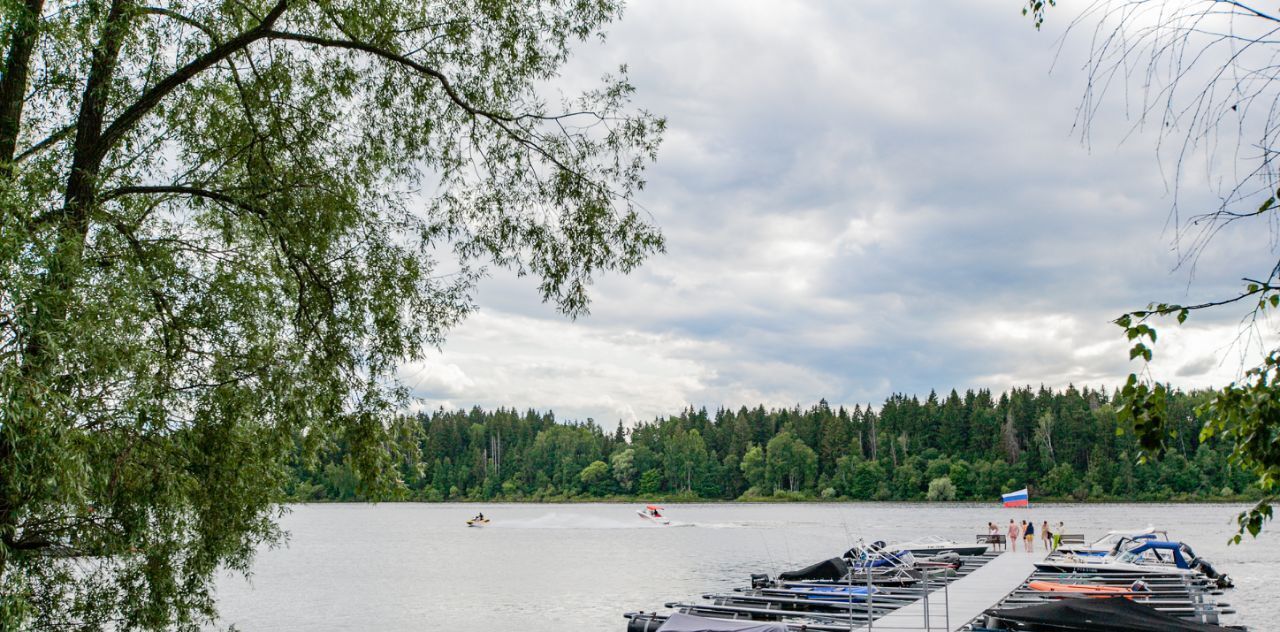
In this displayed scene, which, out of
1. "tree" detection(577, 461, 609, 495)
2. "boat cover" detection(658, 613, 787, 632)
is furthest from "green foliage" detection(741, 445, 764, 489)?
"boat cover" detection(658, 613, 787, 632)

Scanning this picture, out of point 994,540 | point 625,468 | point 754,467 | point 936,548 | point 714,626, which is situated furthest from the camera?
point 625,468

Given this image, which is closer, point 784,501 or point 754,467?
Answer: point 784,501

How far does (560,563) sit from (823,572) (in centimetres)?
3024

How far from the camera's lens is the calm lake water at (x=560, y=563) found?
34531mm

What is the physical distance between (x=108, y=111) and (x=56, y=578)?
5.68 m

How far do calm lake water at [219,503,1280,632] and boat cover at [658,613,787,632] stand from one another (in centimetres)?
719

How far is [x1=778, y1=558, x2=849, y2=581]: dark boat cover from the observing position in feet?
83.8

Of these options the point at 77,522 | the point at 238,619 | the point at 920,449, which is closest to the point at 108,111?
the point at 77,522

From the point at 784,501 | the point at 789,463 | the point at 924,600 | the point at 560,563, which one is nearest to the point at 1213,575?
the point at 924,600

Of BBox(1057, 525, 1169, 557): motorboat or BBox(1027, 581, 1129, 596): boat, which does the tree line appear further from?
BBox(1027, 581, 1129, 596): boat

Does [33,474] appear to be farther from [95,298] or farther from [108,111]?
Result: [108,111]

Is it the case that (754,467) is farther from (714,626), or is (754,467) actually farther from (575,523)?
(714,626)

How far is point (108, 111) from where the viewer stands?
1105cm

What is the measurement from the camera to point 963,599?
2139cm
